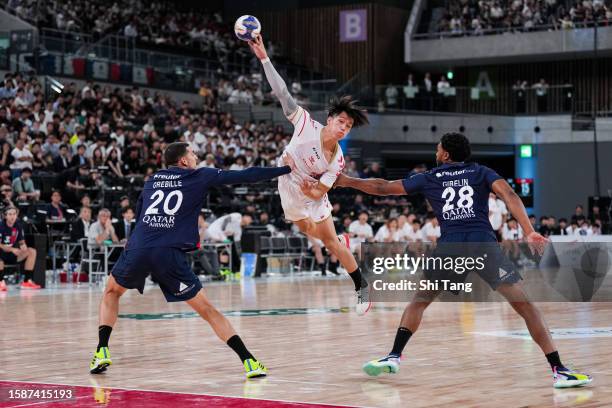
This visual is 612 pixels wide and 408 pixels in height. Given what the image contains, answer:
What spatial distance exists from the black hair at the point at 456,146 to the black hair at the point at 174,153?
2193 mm

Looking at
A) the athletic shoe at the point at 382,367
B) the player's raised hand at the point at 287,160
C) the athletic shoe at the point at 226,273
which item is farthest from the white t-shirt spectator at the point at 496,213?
the athletic shoe at the point at 382,367

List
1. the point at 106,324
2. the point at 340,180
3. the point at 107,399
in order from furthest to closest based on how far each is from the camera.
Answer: the point at 340,180, the point at 106,324, the point at 107,399

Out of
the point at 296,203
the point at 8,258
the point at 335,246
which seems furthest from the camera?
the point at 8,258

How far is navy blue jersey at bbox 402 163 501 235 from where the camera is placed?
832 cm

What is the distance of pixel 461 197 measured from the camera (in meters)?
8.37

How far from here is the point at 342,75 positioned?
46.5 meters

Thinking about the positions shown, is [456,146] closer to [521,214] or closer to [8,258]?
[521,214]

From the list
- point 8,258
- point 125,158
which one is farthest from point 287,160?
point 125,158

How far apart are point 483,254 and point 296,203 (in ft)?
10.1

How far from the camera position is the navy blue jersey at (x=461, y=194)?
832 centimetres

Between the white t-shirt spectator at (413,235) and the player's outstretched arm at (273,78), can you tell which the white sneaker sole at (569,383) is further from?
the white t-shirt spectator at (413,235)

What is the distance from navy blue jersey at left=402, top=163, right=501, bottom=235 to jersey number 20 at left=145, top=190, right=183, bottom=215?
6.35ft

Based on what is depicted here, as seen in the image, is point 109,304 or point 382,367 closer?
point 382,367

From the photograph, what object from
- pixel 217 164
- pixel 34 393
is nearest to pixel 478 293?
pixel 217 164
